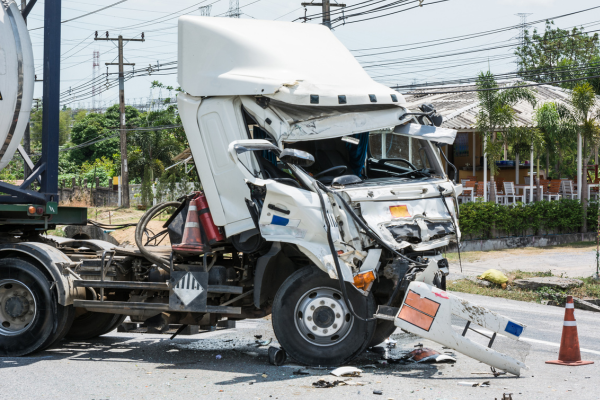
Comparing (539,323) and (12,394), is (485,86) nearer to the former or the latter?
(539,323)

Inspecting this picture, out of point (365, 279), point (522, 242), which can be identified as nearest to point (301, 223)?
point (365, 279)

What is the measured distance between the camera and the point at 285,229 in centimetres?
636

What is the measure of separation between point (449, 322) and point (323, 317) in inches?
47.0

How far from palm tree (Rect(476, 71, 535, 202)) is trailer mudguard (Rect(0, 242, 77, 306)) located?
1634 cm

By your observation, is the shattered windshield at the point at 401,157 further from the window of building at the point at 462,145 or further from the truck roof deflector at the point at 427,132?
the window of building at the point at 462,145

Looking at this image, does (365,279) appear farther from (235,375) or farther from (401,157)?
(401,157)

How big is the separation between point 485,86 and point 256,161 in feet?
53.6

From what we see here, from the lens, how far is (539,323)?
9.48 metres

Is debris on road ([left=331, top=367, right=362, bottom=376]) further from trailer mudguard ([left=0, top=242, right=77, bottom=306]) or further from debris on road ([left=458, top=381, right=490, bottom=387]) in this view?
trailer mudguard ([left=0, top=242, right=77, bottom=306])

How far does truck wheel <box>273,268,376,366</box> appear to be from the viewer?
6383 mm

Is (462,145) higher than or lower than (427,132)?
higher

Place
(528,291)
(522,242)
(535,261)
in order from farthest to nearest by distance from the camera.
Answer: (522,242), (535,261), (528,291)

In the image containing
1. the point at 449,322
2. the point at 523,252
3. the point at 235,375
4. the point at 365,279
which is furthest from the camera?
the point at 523,252

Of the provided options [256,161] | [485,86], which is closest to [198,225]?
[256,161]
